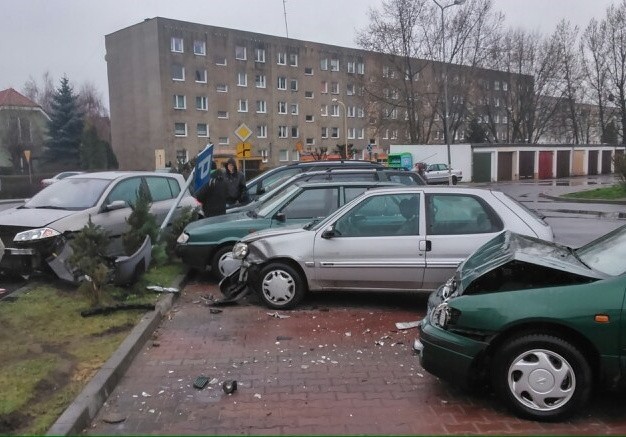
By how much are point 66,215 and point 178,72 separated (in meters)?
49.8

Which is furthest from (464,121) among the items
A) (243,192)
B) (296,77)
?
(243,192)

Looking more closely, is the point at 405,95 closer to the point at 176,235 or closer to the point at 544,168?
the point at 544,168

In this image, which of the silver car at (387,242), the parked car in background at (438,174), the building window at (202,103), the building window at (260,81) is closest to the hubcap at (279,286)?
the silver car at (387,242)

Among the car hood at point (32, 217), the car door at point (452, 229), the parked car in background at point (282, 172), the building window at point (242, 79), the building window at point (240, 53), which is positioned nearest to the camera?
the car door at point (452, 229)

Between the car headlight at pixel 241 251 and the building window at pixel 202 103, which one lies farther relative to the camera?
the building window at pixel 202 103

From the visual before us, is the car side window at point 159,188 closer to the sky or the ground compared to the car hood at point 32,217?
closer to the sky

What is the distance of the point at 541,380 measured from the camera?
13.2 feet

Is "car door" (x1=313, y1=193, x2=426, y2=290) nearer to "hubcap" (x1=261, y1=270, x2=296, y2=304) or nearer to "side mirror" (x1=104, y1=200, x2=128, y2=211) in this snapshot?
"hubcap" (x1=261, y1=270, x2=296, y2=304)

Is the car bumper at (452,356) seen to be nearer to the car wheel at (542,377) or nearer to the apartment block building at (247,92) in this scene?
the car wheel at (542,377)

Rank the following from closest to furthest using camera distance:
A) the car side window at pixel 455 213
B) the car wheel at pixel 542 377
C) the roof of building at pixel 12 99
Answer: the car wheel at pixel 542 377
the car side window at pixel 455 213
the roof of building at pixel 12 99

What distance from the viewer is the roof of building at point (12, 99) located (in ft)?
201

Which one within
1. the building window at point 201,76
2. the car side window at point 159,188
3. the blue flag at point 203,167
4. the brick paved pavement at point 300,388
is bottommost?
the brick paved pavement at point 300,388

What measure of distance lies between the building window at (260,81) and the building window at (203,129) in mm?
8263

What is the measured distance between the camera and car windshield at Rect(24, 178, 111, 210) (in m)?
9.12
